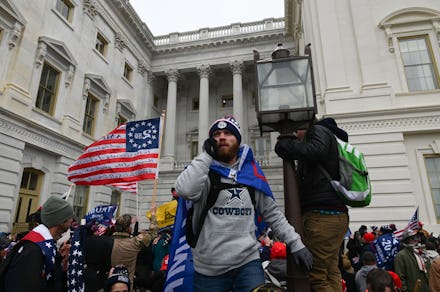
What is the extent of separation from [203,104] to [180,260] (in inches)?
841

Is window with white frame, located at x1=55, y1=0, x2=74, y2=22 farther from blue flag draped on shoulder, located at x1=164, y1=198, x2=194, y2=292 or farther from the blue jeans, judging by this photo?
the blue jeans

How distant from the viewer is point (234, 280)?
2.32 metres

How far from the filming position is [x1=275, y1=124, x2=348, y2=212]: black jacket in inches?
98.0

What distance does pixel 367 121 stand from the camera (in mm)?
12164

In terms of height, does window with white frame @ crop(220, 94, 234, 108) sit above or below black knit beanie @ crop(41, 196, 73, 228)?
above

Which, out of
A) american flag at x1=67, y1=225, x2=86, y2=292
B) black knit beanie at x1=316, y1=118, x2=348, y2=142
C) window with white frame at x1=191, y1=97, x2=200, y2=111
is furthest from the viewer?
window with white frame at x1=191, y1=97, x2=200, y2=111

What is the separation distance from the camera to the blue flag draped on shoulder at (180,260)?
2.59 meters

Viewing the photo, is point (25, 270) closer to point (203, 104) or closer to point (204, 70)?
point (203, 104)

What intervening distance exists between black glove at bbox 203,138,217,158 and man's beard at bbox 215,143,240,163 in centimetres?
5

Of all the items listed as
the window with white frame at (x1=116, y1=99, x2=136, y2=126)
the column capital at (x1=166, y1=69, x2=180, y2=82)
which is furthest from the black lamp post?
the column capital at (x1=166, y1=69, x2=180, y2=82)

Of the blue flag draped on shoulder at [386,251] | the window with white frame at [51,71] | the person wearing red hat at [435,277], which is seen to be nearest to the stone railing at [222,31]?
the window with white frame at [51,71]

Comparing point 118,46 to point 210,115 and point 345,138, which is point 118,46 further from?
point 345,138

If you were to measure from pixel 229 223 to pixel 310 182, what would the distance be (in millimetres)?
861

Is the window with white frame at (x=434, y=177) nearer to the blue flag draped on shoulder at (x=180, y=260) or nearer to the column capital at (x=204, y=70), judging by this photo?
the blue flag draped on shoulder at (x=180, y=260)
